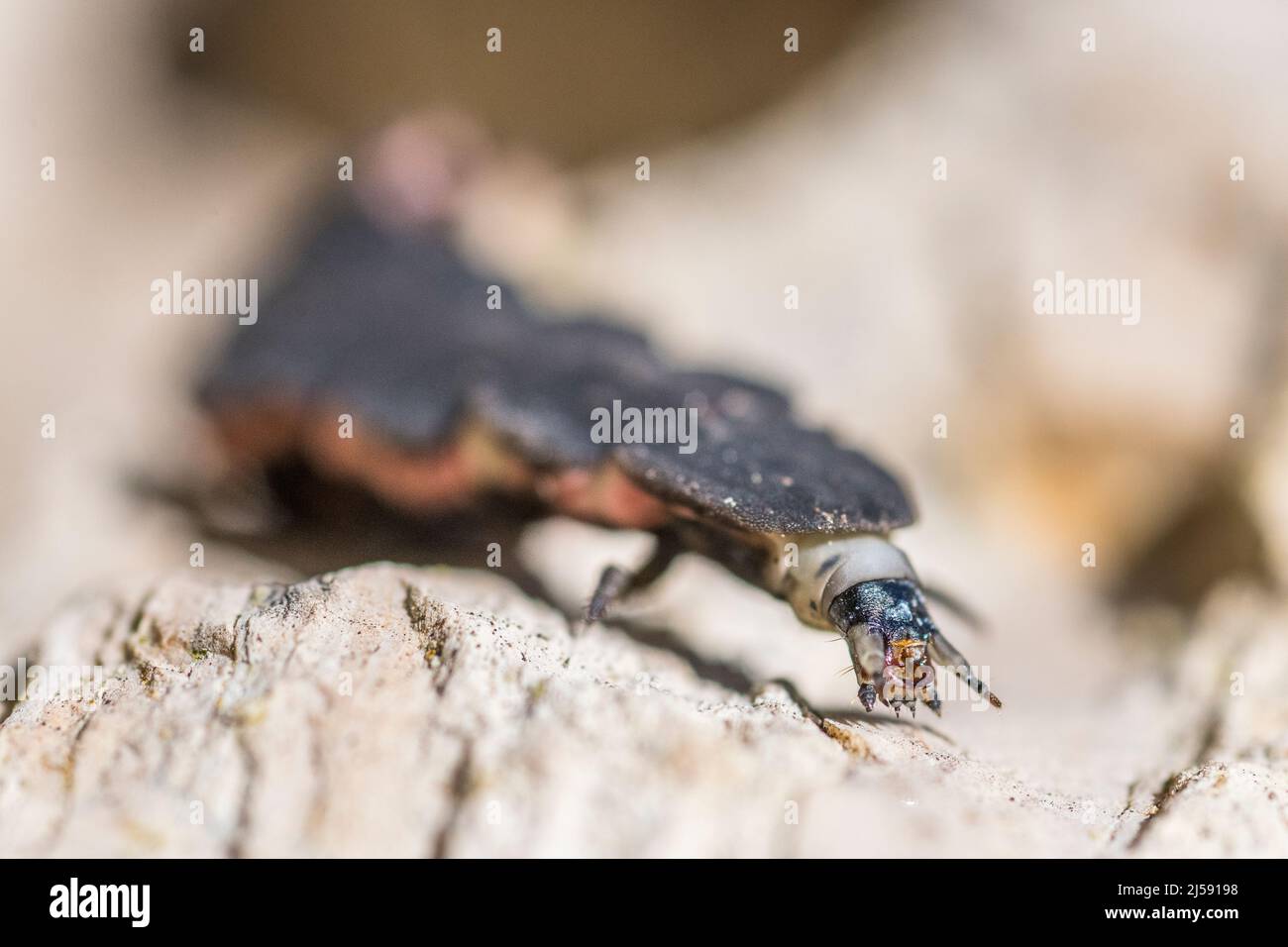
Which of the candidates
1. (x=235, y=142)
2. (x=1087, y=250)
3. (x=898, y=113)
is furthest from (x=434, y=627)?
(x=235, y=142)

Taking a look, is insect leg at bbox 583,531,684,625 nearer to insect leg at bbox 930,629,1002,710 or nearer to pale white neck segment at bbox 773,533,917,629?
pale white neck segment at bbox 773,533,917,629

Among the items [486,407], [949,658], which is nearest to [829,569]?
[949,658]

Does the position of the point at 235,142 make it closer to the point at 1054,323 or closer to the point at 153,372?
the point at 153,372
